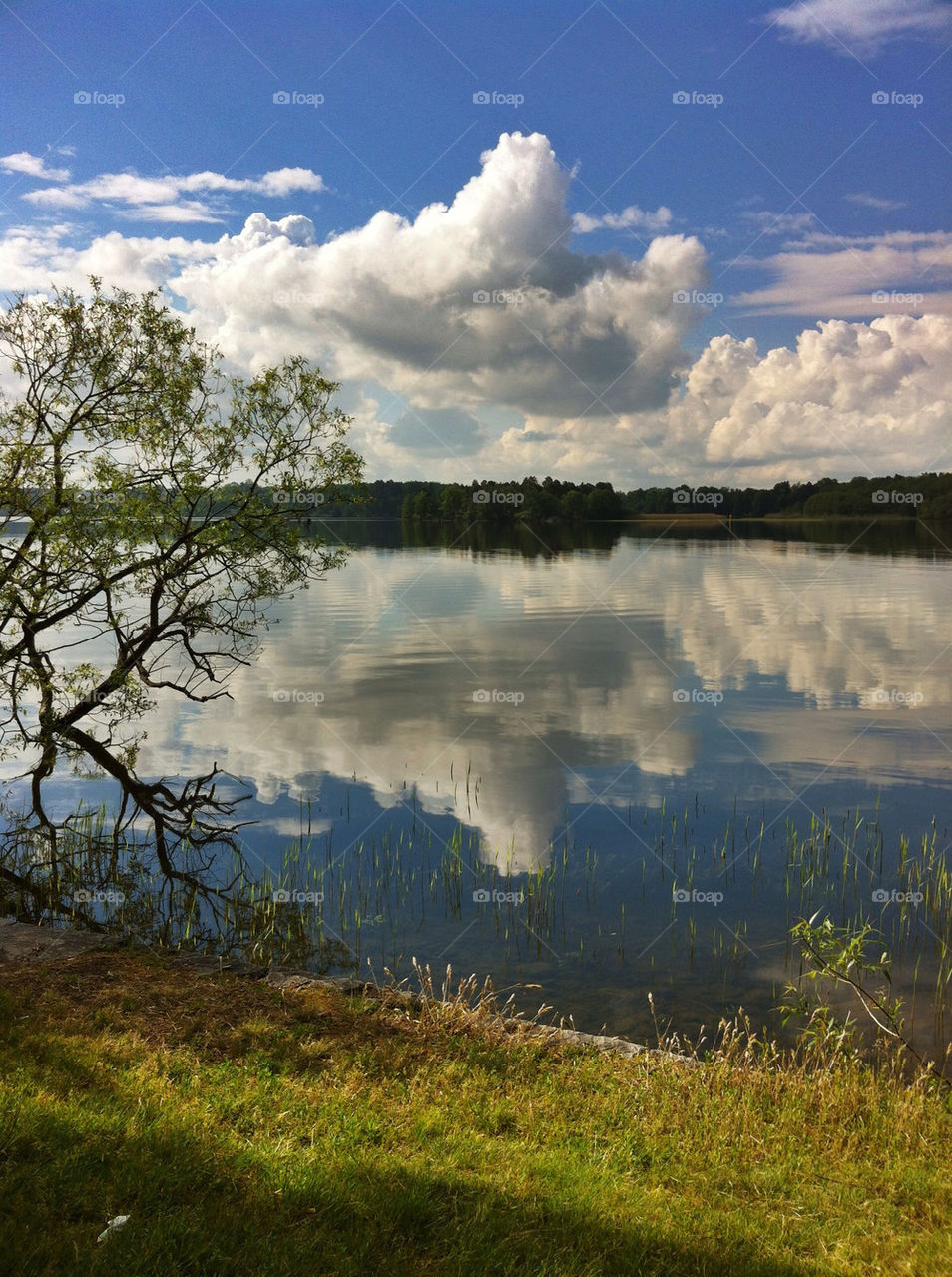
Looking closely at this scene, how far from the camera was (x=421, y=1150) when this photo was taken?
6586mm

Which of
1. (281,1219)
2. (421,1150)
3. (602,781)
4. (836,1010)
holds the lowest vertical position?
(836,1010)

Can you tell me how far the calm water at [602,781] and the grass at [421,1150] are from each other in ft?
8.53

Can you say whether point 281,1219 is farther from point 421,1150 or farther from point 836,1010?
point 836,1010

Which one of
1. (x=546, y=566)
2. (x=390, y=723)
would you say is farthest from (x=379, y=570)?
(x=390, y=723)

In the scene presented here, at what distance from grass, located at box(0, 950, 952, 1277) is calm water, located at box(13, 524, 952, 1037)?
8.53 feet

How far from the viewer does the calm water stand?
12531 millimetres

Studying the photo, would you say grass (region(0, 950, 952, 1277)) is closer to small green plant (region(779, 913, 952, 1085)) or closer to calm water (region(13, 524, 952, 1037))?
small green plant (region(779, 913, 952, 1085))

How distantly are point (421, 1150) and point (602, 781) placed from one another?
14281 millimetres

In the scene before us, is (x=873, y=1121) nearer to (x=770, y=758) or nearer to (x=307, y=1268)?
(x=307, y=1268)

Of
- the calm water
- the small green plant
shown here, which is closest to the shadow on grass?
the small green plant

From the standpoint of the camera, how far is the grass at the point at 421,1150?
17.7ft

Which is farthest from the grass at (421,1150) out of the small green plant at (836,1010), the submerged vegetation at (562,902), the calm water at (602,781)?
the calm water at (602,781)

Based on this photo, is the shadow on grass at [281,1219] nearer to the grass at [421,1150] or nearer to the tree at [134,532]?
the grass at [421,1150]

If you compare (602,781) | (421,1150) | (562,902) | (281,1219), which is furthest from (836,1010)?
(602,781)
